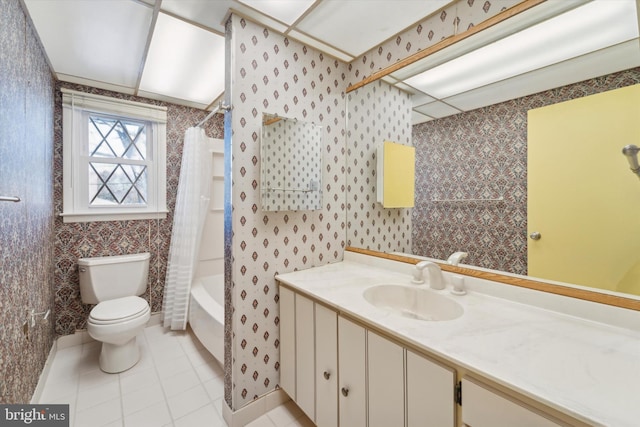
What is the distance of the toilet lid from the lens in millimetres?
1939

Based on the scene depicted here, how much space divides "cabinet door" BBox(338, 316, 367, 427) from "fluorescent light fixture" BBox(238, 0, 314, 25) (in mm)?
1572

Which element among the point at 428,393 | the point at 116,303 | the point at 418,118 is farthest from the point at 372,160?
the point at 116,303

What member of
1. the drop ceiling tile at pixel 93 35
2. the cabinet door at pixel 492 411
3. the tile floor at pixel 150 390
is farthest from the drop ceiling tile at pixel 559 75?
the tile floor at pixel 150 390

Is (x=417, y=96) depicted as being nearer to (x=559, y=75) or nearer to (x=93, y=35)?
(x=559, y=75)

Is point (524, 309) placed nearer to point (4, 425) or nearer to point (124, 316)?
point (4, 425)

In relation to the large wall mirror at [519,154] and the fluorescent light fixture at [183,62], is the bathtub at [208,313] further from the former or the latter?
the fluorescent light fixture at [183,62]

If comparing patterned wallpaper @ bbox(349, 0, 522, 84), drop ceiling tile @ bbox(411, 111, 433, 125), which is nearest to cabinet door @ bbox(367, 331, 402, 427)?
drop ceiling tile @ bbox(411, 111, 433, 125)

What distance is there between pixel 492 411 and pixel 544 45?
140 cm

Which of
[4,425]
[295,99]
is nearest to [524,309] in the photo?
[295,99]

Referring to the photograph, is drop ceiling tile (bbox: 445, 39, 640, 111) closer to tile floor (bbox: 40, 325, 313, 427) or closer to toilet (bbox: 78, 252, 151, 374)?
tile floor (bbox: 40, 325, 313, 427)

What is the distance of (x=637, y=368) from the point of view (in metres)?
0.71

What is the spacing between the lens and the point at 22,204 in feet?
4.62

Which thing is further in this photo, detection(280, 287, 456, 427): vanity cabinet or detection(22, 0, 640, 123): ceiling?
detection(22, 0, 640, 123): ceiling

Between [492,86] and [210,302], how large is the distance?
2472 millimetres
